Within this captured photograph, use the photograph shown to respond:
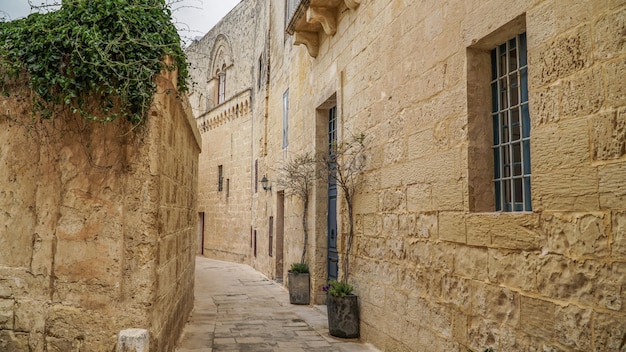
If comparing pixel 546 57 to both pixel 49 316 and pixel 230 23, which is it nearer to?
pixel 49 316

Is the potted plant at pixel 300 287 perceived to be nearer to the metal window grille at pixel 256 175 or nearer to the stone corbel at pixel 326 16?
the stone corbel at pixel 326 16

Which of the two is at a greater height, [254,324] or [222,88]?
[222,88]

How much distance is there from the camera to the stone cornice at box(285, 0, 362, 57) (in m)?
7.04

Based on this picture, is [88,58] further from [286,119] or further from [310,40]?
[286,119]

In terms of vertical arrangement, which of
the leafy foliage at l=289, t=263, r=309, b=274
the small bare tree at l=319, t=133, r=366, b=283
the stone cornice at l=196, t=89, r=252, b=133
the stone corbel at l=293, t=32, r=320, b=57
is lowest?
the leafy foliage at l=289, t=263, r=309, b=274

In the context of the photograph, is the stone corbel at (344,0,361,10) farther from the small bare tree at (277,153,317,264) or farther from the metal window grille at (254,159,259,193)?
the metal window grille at (254,159,259,193)

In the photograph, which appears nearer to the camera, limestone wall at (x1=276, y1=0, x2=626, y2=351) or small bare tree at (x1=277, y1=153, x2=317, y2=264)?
limestone wall at (x1=276, y1=0, x2=626, y2=351)

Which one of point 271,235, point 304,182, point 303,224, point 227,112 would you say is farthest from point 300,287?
point 227,112

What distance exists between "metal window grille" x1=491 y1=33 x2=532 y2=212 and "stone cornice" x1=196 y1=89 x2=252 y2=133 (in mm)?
13859

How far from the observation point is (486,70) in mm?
3730

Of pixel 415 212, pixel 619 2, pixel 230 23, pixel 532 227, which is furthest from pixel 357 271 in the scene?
pixel 230 23

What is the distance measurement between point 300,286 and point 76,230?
204 inches

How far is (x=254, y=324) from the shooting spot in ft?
22.0

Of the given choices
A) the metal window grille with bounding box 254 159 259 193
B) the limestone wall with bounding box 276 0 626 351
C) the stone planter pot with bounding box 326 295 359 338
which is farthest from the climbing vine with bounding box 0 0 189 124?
the metal window grille with bounding box 254 159 259 193
